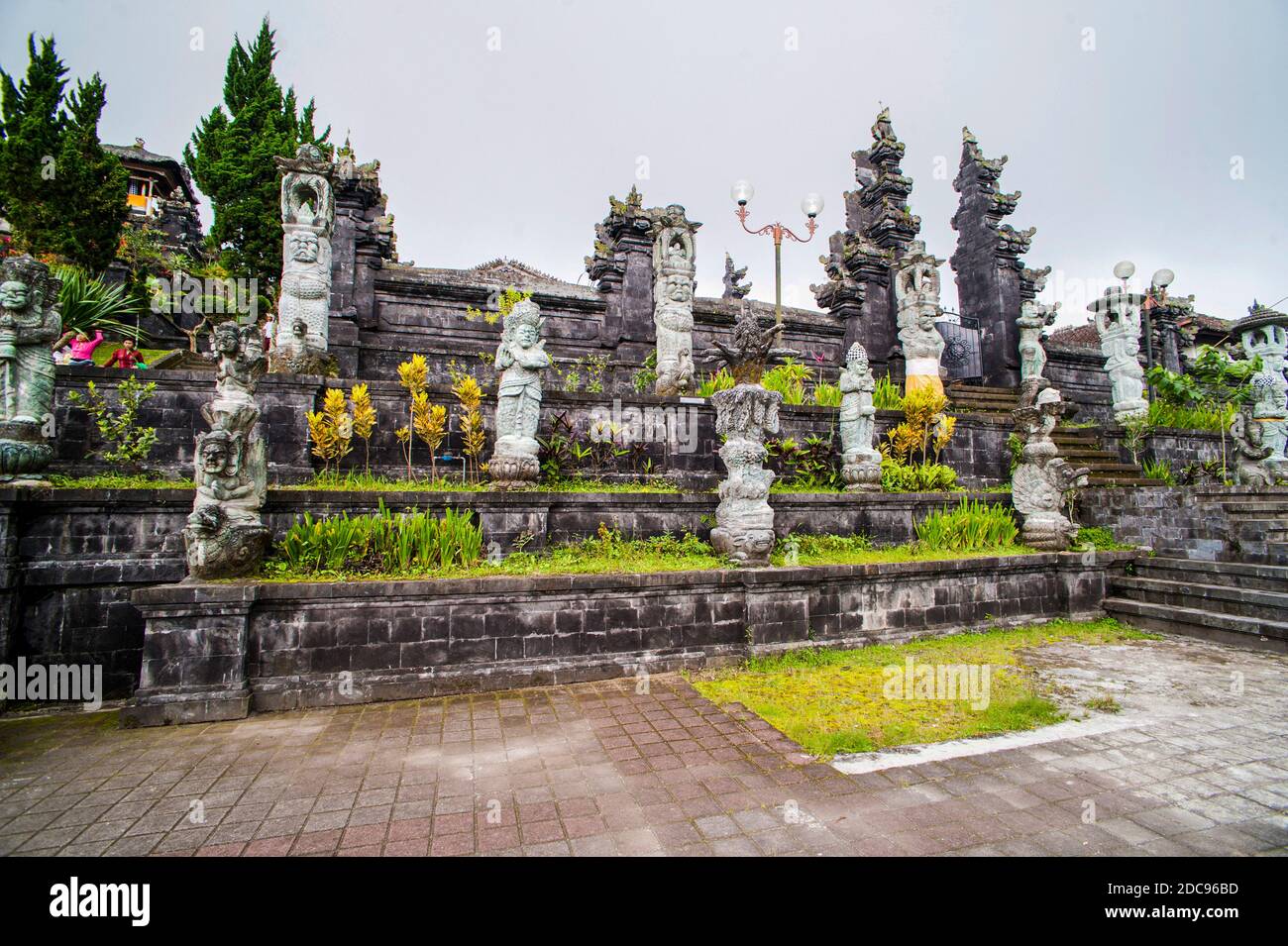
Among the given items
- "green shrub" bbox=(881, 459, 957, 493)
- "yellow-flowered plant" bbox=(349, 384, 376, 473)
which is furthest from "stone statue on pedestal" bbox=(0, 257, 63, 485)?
"green shrub" bbox=(881, 459, 957, 493)

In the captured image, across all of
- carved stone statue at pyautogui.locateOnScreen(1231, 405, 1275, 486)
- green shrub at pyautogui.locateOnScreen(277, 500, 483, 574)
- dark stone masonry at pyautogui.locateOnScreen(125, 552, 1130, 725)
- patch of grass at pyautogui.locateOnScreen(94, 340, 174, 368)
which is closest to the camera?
dark stone masonry at pyautogui.locateOnScreen(125, 552, 1130, 725)

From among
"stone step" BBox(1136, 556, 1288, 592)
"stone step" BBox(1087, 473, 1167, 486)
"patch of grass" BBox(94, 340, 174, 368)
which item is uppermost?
"patch of grass" BBox(94, 340, 174, 368)

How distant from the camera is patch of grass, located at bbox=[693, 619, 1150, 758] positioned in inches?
164

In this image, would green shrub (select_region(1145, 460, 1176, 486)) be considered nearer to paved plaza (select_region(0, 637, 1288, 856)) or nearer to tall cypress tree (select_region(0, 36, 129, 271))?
paved plaza (select_region(0, 637, 1288, 856))

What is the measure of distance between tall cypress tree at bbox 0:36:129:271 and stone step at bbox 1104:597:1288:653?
22773 mm

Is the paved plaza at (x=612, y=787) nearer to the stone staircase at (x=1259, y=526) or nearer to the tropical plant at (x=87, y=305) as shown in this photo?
the stone staircase at (x=1259, y=526)

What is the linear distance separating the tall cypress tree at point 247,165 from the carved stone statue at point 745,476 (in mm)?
17836

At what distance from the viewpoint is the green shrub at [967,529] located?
26.0ft

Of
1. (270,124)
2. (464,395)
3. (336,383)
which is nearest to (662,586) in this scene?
(464,395)

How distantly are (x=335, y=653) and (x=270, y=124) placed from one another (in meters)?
22.4

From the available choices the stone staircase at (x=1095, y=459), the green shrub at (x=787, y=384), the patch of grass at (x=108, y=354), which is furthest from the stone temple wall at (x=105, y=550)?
the stone staircase at (x=1095, y=459)

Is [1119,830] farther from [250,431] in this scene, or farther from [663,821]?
[250,431]
